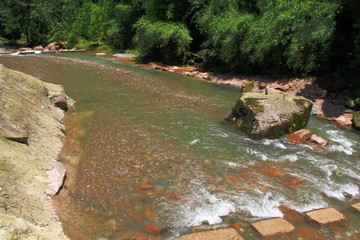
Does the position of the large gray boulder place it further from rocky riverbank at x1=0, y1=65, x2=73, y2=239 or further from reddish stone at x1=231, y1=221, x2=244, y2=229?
rocky riverbank at x1=0, y1=65, x2=73, y2=239

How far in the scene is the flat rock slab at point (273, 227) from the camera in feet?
12.7

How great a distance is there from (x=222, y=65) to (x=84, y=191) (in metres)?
17.7

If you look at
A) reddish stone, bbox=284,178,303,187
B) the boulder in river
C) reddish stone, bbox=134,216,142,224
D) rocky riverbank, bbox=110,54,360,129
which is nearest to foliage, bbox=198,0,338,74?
rocky riverbank, bbox=110,54,360,129

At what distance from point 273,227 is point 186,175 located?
6.42ft

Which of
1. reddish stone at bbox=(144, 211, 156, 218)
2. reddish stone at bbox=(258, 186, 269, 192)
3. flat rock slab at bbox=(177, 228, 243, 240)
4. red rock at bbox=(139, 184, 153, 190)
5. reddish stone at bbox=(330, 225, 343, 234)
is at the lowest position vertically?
reddish stone at bbox=(330, 225, 343, 234)

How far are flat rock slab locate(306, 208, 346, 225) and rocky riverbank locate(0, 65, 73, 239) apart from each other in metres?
3.87

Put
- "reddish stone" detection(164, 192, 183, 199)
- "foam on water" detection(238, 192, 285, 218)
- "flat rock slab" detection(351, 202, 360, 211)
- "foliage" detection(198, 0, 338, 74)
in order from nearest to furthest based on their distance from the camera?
"foam on water" detection(238, 192, 285, 218) → "reddish stone" detection(164, 192, 183, 199) → "flat rock slab" detection(351, 202, 360, 211) → "foliage" detection(198, 0, 338, 74)

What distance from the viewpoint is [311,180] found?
5602mm

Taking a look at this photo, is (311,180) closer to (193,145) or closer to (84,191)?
(193,145)

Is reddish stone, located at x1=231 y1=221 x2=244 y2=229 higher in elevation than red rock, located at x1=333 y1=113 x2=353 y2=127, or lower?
higher

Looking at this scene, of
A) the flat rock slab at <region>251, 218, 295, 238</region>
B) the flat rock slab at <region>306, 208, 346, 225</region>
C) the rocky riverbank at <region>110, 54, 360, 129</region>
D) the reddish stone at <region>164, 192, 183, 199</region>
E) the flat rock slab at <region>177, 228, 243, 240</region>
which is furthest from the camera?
the rocky riverbank at <region>110, 54, 360, 129</region>

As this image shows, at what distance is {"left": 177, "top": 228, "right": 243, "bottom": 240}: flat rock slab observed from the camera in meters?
3.62

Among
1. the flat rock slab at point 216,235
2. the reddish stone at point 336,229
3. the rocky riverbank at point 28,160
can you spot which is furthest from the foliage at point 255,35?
the rocky riverbank at point 28,160

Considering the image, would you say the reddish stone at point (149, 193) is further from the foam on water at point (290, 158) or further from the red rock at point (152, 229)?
the foam on water at point (290, 158)
